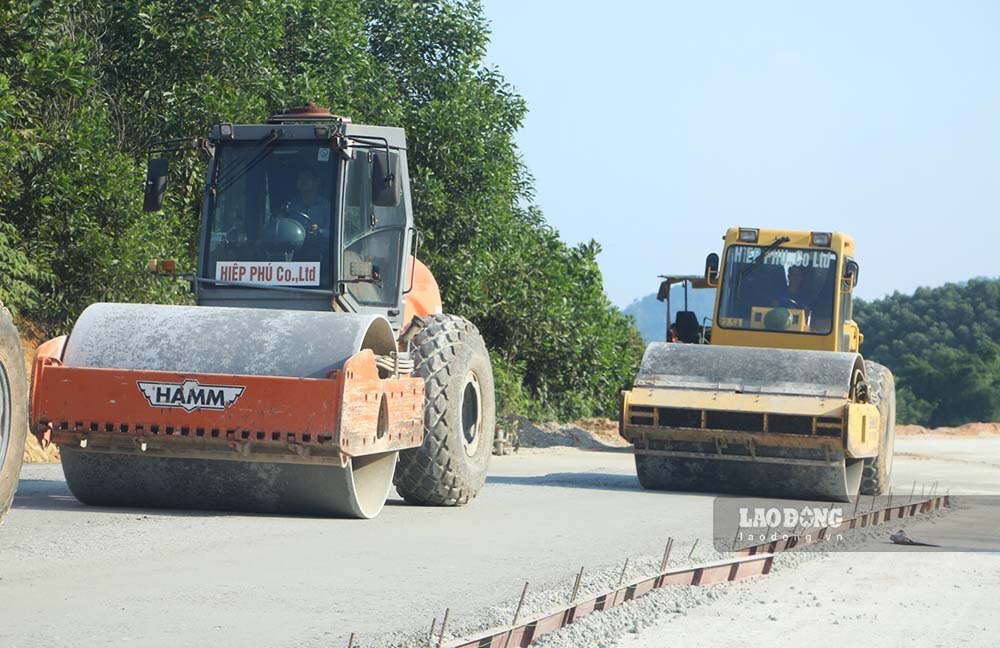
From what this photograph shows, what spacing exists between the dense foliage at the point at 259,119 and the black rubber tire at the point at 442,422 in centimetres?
723

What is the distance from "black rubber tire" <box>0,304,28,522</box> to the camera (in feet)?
25.7

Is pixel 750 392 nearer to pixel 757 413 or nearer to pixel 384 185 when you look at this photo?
pixel 757 413

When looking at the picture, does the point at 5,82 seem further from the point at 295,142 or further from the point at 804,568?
the point at 804,568

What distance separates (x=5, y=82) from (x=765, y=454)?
9406 mm

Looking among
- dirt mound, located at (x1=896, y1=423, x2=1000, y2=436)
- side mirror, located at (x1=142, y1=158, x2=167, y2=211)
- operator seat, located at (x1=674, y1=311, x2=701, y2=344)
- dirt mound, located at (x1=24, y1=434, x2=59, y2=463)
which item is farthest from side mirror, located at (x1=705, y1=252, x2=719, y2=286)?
dirt mound, located at (x1=896, y1=423, x2=1000, y2=436)

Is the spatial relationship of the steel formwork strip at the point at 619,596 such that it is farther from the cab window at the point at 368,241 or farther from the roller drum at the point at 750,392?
the roller drum at the point at 750,392

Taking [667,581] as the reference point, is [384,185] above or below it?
above

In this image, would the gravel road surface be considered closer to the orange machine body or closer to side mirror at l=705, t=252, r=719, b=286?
the orange machine body

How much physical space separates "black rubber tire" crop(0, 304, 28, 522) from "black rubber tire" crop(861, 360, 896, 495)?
10032mm

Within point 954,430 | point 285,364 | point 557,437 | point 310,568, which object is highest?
point 285,364

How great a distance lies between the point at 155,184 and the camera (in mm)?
11219

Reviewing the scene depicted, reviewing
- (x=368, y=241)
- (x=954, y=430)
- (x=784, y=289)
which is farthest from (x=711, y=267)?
(x=954, y=430)

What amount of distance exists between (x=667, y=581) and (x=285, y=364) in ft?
10.2

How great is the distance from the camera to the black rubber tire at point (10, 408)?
783 centimetres
